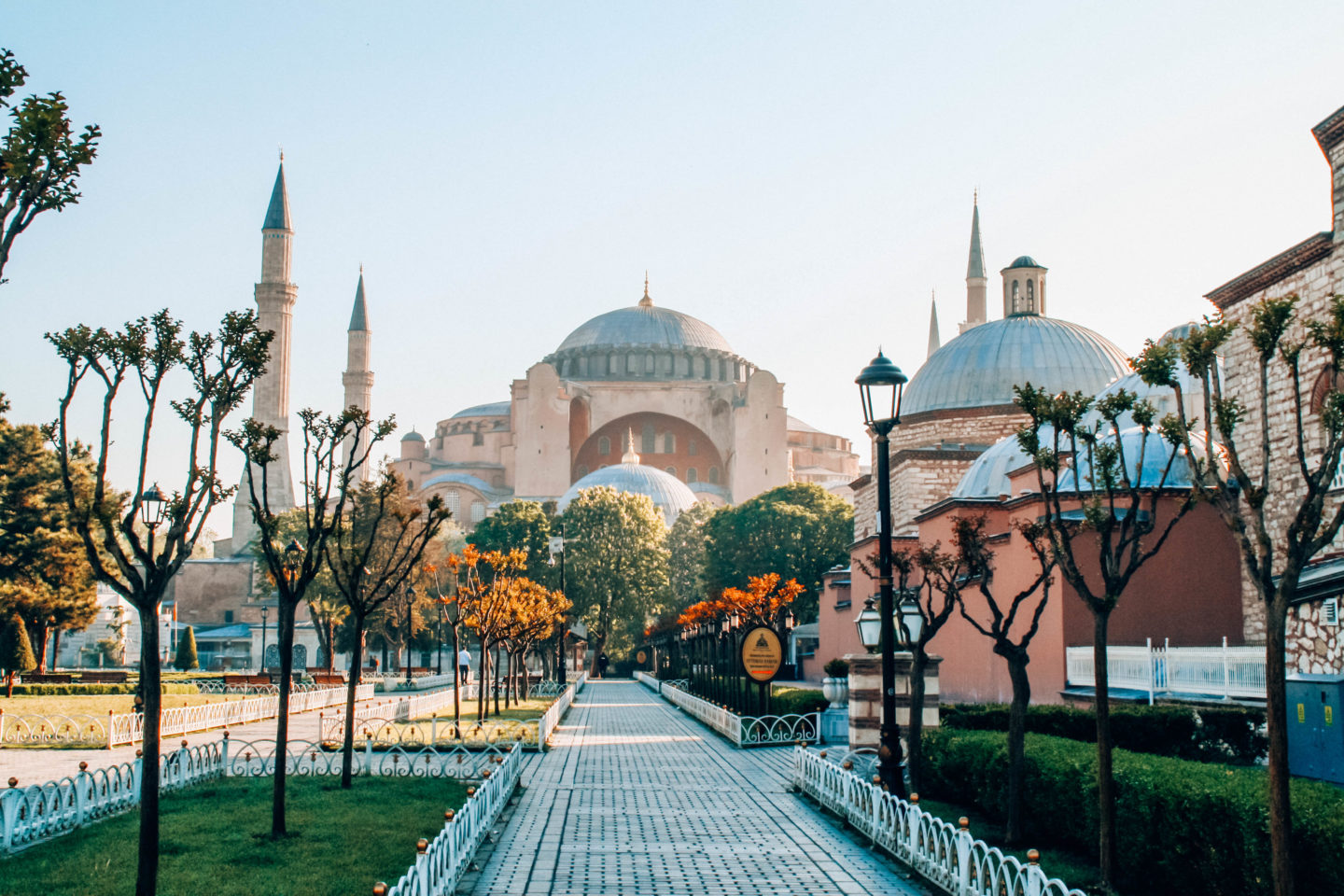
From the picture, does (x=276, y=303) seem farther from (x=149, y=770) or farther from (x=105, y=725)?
(x=149, y=770)

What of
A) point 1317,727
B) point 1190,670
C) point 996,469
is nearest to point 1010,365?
point 996,469

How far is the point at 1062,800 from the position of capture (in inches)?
295

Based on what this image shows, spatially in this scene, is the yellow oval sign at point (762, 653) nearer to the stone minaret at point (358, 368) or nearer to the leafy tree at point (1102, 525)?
the leafy tree at point (1102, 525)

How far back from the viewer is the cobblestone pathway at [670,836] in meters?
7.02

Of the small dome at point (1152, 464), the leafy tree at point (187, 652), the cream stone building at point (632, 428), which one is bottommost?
the leafy tree at point (187, 652)

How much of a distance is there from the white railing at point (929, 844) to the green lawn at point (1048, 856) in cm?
14

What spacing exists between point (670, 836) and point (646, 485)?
5232cm

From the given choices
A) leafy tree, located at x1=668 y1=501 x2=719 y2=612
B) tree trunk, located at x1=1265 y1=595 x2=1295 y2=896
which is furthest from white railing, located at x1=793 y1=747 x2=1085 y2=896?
leafy tree, located at x1=668 y1=501 x2=719 y2=612

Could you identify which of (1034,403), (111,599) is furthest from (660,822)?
(111,599)

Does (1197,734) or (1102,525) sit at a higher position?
(1102,525)

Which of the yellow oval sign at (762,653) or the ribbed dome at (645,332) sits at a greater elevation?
the ribbed dome at (645,332)

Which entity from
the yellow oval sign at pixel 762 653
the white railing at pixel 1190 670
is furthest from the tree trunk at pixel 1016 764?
the yellow oval sign at pixel 762 653

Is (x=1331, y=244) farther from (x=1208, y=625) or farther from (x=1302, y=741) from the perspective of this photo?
(x=1302, y=741)

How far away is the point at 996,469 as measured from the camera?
21344mm
